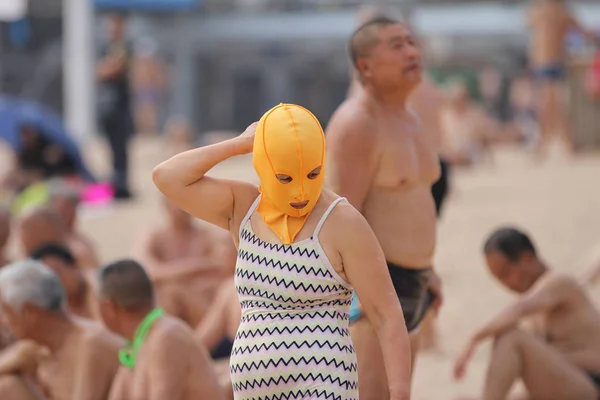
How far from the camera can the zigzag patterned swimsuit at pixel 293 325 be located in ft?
9.89

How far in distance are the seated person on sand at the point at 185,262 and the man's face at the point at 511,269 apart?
1.63 metres

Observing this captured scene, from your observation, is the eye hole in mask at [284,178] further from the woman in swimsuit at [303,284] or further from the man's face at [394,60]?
the man's face at [394,60]

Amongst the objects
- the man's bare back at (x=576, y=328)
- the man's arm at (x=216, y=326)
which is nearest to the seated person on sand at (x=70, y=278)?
the man's arm at (x=216, y=326)

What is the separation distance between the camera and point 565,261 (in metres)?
9.27

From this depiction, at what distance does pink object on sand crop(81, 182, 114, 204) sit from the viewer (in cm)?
1376

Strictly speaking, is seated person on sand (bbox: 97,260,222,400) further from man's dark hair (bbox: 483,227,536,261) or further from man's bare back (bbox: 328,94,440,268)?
man's dark hair (bbox: 483,227,536,261)

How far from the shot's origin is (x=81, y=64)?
25.2 m

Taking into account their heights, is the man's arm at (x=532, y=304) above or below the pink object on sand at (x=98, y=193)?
above

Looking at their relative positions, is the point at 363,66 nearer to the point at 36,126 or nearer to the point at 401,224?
the point at 401,224

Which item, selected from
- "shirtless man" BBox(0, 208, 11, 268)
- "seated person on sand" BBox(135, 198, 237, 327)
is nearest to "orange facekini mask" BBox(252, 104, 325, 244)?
"seated person on sand" BBox(135, 198, 237, 327)

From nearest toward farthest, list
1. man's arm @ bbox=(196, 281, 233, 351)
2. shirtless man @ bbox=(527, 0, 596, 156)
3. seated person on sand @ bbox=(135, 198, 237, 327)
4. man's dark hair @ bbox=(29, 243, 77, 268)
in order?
man's dark hair @ bbox=(29, 243, 77, 268)
man's arm @ bbox=(196, 281, 233, 351)
seated person on sand @ bbox=(135, 198, 237, 327)
shirtless man @ bbox=(527, 0, 596, 156)

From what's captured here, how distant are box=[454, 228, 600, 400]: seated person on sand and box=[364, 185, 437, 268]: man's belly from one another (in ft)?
3.24

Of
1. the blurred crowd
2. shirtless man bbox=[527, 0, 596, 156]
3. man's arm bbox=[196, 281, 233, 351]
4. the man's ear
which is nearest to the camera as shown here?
the man's ear

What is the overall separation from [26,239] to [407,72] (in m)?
2.96
